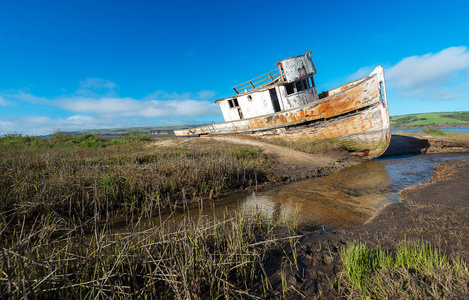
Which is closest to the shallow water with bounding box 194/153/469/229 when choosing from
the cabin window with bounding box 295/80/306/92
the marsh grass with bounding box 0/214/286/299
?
the marsh grass with bounding box 0/214/286/299

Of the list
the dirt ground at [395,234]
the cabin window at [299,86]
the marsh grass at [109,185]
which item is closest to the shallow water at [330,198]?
the dirt ground at [395,234]

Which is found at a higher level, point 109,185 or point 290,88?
point 290,88

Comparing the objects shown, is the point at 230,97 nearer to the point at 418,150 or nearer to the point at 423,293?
the point at 418,150

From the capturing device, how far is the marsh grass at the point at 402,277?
4.96ft

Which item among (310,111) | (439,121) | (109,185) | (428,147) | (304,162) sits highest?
(310,111)

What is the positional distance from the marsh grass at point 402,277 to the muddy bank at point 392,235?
0.20 meters

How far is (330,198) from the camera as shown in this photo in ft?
16.7

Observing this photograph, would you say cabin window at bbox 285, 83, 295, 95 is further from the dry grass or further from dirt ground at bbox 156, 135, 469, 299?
dirt ground at bbox 156, 135, 469, 299

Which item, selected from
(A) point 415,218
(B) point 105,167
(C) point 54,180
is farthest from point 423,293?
(B) point 105,167

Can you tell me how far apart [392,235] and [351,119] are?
9.32 meters

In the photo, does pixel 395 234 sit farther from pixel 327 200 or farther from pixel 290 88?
pixel 290 88

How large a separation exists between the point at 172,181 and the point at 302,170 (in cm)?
525

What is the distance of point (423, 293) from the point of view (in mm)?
1494

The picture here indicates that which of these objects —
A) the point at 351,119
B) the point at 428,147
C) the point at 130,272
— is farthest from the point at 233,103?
the point at 130,272
